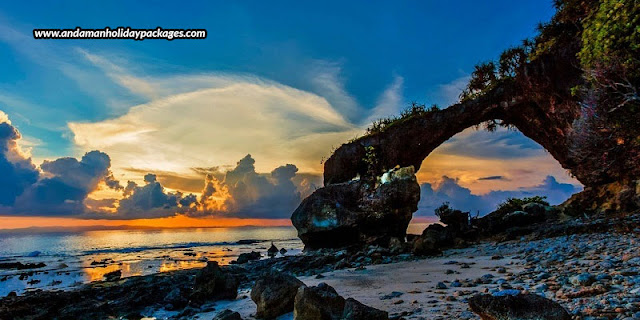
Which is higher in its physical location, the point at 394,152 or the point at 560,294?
the point at 394,152

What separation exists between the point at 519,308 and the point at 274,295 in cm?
500

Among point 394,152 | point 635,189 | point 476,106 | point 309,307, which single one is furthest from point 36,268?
point 635,189

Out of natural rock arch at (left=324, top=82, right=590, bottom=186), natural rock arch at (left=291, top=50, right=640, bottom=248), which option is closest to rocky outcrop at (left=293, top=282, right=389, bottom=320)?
natural rock arch at (left=291, top=50, right=640, bottom=248)

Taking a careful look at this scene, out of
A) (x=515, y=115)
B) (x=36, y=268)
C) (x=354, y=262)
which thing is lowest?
(x=36, y=268)

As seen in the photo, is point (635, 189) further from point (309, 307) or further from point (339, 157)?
point (309, 307)

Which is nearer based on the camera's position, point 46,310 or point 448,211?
point 46,310

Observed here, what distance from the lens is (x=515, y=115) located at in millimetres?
25484

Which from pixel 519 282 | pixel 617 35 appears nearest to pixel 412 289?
pixel 519 282

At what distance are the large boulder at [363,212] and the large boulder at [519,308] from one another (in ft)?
62.4

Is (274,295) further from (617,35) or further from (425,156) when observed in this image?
(425,156)

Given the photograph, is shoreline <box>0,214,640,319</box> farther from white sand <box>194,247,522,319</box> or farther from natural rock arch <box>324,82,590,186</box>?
natural rock arch <box>324,82,590,186</box>

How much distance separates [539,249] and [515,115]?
16.8 m

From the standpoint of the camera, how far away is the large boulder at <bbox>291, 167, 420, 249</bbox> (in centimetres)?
2405

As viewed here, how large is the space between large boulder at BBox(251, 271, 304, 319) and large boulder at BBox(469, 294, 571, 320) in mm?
4411
